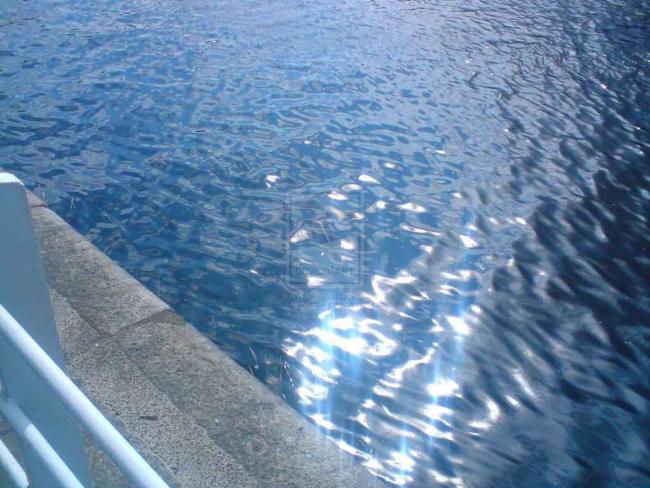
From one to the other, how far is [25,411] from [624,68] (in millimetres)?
9994

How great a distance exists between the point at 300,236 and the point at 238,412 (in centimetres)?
249

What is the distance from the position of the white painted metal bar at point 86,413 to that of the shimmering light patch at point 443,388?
117 inches

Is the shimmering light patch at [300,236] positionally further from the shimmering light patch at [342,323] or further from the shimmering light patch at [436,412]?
the shimmering light patch at [436,412]

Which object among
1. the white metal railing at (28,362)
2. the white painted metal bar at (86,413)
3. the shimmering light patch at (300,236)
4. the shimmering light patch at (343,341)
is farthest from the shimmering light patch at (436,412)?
the white painted metal bar at (86,413)

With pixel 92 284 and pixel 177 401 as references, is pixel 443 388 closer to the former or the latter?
pixel 177 401

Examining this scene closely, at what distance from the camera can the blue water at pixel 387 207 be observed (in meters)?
4.09

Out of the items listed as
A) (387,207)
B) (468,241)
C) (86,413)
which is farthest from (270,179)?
(86,413)

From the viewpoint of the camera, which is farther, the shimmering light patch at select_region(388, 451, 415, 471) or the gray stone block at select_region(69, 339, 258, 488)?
the shimmering light patch at select_region(388, 451, 415, 471)

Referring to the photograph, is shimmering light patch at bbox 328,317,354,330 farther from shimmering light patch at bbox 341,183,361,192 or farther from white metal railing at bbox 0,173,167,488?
white metal railing at bbox 0,173,167,488

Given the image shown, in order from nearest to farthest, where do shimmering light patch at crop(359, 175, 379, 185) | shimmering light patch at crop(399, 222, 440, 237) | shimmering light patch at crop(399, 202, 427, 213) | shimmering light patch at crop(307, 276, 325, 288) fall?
shimmering light patch at crop(307, 276, 325, 288) < shimmering light patch at crop(399, 222, 440, 237) < shimmering light patch at crop(399, 202, 427, 213) < shimmering light patch at crop(359, 175, 379, 185)

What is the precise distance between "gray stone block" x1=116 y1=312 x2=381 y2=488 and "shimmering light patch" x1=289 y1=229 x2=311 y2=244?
176cm

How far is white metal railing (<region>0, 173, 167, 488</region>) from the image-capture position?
1528mm

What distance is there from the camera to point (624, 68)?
32.7 ft
